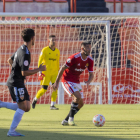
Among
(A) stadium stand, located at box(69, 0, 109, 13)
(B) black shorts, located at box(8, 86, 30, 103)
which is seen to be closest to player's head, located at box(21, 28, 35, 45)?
(B) black shorts, located at box(8, 86, 30, 103)

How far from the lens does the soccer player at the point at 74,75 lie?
16.3 ft

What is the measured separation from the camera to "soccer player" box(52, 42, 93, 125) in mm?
4961

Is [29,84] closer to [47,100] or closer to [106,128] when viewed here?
[47,100]

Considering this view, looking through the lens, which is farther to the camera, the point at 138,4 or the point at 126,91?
the point at 138,4

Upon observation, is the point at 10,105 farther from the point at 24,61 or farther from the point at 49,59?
the point at 49,59

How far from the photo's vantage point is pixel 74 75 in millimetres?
5215

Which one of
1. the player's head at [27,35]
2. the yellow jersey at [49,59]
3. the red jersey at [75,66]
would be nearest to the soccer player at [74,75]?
the red jersey at [75,66]

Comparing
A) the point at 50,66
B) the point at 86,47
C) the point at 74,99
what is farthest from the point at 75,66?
the point at 50,66

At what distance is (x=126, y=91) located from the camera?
32.3ft

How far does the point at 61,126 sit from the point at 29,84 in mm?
4893

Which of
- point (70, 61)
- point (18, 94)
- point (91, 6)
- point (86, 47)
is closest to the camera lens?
point (18, 94)

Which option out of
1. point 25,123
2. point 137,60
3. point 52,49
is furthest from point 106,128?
point 137,60

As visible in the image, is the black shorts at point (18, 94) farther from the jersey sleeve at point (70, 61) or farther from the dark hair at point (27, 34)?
the jersey sleeve at point (70, 61)

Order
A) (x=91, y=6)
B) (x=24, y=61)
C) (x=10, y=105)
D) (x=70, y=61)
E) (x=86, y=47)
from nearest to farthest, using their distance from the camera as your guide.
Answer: (x=24, y=61) < (x=10, y=105) < (x=86, y=47) < (x=70, y=61) < (x=91, y=6)
